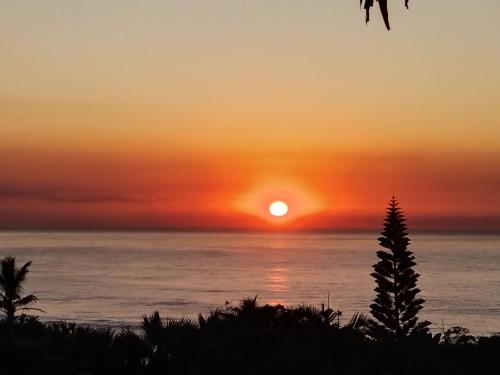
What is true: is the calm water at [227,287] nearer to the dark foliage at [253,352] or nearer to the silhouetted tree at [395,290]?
the silhouetted tree at [395,290]

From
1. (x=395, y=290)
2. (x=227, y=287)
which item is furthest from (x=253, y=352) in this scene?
(x=227, y=287)

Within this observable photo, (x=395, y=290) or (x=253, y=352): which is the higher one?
(x=395, y=290)

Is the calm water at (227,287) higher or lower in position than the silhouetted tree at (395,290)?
higher

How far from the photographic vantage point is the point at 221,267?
140 metres

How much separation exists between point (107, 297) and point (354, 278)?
4165cm

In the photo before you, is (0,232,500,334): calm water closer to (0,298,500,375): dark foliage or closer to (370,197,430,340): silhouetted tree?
(370,197,430,340): silhouetted tree

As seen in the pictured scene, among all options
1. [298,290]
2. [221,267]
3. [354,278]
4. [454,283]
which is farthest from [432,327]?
[221,267]

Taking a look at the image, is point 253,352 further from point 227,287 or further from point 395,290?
point 227,287

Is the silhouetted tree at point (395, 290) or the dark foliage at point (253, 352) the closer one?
the dark foliage at point (253, 352)

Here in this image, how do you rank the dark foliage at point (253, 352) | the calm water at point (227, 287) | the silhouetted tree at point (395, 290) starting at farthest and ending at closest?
the calm water at point (227, 287)
the silhouetted tree at point (395, 290)
the dark foliage at point (253, 352)

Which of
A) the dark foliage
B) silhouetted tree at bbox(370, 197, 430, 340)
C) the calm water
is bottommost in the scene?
the dark foliage

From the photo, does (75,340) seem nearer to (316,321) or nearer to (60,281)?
(316,321)

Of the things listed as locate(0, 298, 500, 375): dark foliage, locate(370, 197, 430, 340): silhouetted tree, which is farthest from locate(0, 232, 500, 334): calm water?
locate(0, 298, 500, 375): dark foliage

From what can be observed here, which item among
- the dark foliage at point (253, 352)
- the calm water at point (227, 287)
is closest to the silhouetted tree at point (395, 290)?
the dark foliage at point (253, 352)
